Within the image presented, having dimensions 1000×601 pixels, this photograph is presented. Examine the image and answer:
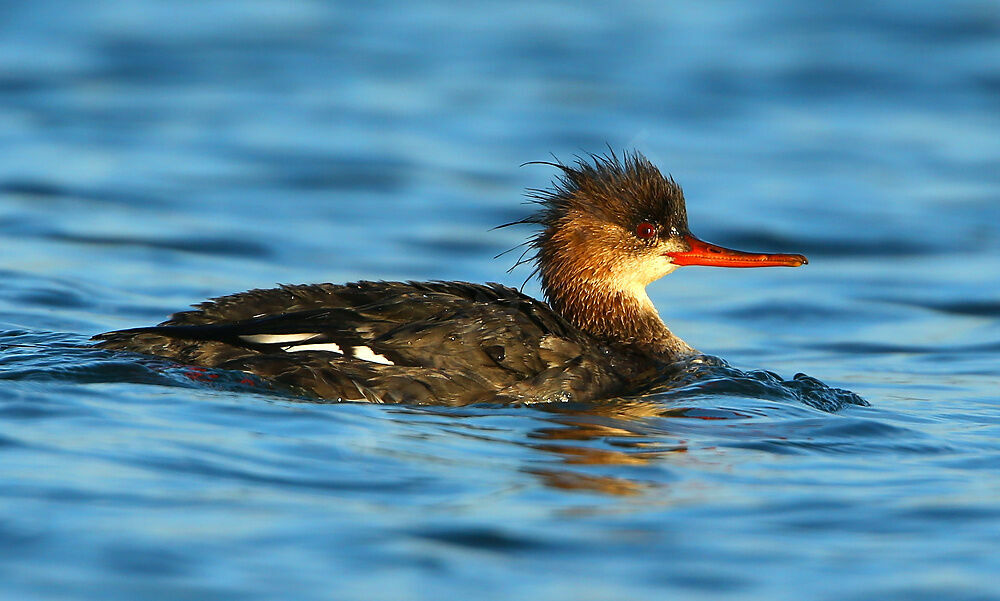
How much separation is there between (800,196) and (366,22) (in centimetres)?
614

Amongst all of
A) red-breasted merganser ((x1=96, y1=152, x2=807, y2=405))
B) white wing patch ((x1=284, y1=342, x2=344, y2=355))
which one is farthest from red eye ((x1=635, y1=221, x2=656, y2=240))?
white wing patch ((x1=284, y1=342, x2=344, y2=355))

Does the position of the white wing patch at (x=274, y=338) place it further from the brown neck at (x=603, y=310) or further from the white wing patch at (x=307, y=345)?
the brown neck at (x=603, y=310)

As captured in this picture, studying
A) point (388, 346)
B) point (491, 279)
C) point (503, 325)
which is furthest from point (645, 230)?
point (491, 279)

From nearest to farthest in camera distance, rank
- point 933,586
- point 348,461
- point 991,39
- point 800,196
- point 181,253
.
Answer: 1. point 933,586
2. point 348,461
3. point 181,253
4. point 800,196
5. point 991,39

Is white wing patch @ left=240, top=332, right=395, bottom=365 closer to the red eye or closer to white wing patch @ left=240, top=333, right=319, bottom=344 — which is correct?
white wing patch @ left=240, top=333, right=319, bottom=344

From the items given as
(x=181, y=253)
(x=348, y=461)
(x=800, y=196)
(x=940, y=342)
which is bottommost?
(x=348, y=461)

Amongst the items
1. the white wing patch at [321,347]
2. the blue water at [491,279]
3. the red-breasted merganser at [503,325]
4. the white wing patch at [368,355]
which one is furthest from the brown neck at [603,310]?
the white wing patch at [321,347]

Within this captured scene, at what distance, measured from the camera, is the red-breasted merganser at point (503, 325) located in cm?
675

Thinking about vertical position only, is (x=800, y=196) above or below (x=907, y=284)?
above

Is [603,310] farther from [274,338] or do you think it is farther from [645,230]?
[274,338]

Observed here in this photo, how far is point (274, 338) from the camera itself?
267 inches

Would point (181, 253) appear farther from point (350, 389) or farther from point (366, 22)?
point (366, 22)

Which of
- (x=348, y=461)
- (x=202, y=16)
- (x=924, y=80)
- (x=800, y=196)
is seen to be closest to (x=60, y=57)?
(x=202, y=16)

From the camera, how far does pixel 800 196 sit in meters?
12.6
